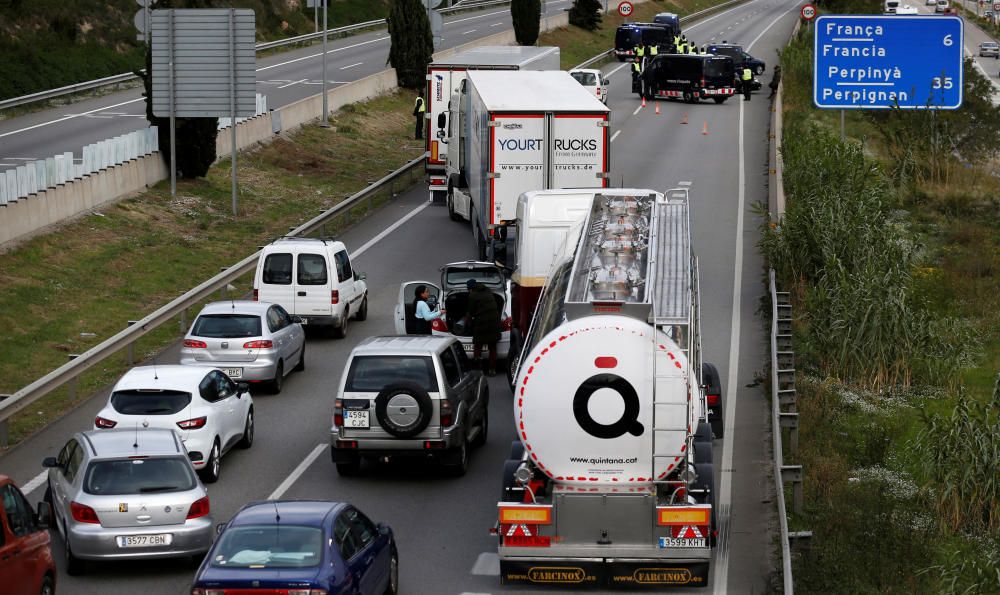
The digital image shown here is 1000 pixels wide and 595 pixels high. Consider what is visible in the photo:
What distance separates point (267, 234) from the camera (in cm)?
3791

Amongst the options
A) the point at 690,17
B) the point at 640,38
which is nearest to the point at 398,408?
the point at 640,38

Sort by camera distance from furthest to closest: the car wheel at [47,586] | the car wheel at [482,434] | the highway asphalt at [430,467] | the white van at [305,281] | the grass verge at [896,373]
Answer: the white van at [305,281] → the car wheel at [482,434] → the grass verge at [896,373] → the highway asphalt at [430,467] → the car wheel at [47,586]

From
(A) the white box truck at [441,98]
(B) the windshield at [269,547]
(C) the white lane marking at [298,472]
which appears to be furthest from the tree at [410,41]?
(B) the windshield at [269,547]

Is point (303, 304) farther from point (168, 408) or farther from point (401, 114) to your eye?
point (401, 114)

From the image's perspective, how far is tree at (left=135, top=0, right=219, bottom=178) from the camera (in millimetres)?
40219

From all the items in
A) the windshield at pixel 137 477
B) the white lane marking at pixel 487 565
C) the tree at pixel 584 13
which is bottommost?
the white lane marking at pixel 487 565

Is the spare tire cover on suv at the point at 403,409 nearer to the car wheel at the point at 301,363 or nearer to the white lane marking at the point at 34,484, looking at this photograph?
the white lane marking at the point at 34,484

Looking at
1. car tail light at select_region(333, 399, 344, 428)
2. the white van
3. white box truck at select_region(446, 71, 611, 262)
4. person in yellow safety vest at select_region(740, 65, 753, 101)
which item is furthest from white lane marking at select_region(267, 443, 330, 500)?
person in yellow safety vest at select_region(740, 65, 753, 101)

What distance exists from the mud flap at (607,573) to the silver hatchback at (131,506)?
3412 mm

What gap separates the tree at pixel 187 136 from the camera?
40219 millimetres

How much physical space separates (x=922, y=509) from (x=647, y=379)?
218 inches

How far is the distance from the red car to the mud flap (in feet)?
15.1

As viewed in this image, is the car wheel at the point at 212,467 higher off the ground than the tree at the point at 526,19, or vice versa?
the tree at the point at 526,19

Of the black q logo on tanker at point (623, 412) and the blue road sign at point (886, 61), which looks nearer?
the black q logo on tanker at point (623, 412)
